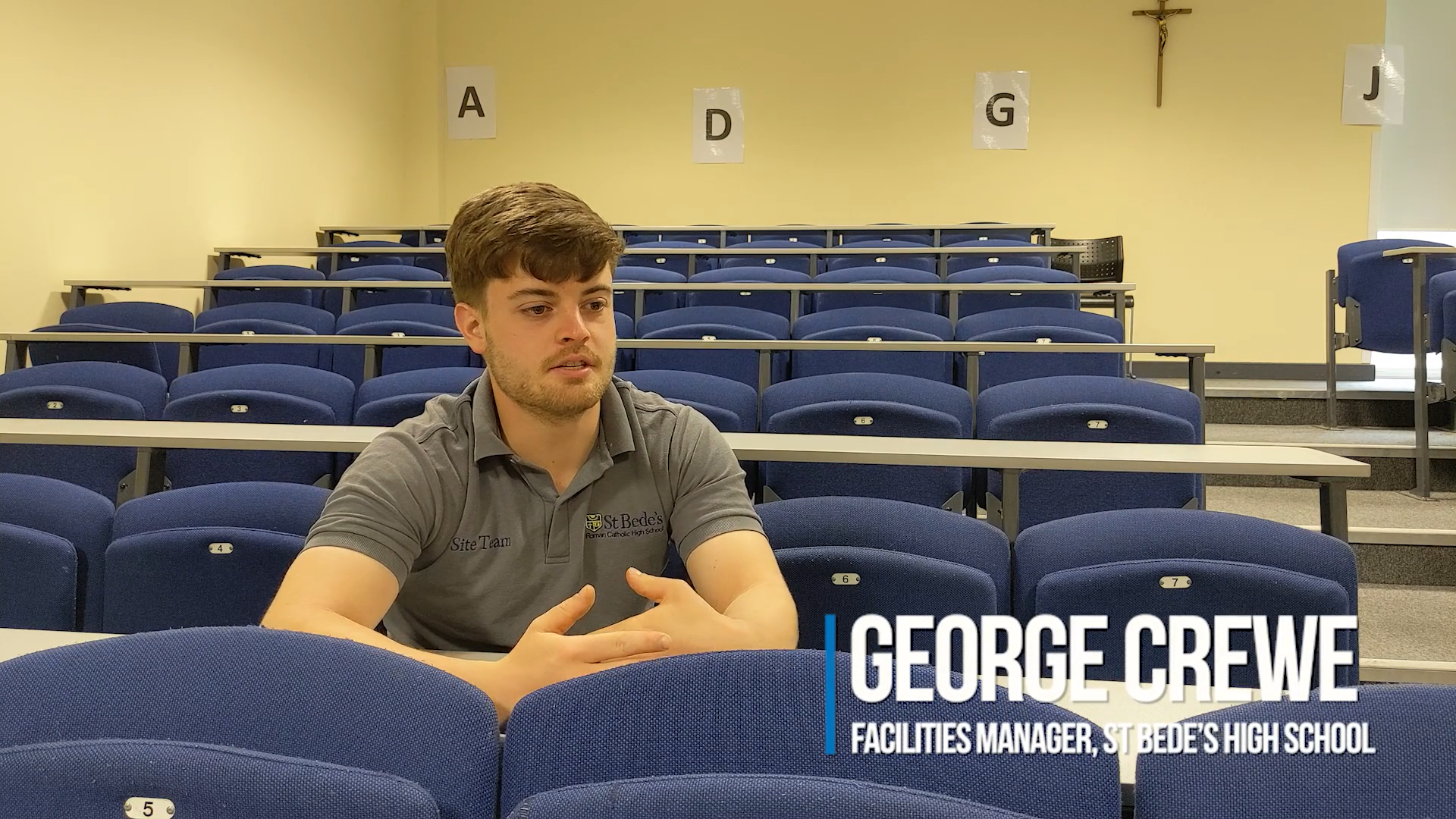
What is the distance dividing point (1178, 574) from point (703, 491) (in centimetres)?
75

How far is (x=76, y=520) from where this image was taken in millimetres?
1926

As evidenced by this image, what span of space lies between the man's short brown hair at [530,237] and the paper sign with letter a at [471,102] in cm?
855

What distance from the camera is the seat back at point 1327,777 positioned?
33.6 inches

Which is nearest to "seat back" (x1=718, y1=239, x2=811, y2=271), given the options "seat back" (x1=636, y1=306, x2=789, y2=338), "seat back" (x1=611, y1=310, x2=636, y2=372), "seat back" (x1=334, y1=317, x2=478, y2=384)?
"seat back" (x1=611, y1=310, x2=636, y2=372)

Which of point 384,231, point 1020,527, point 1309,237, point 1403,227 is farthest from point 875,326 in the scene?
point 1403,227

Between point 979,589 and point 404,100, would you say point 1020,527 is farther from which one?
point 404,100

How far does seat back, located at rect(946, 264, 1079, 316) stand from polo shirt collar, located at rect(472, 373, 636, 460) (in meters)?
3.71

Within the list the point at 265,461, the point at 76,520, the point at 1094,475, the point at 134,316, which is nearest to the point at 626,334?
the point at 265,461

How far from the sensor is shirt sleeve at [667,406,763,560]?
153 centimetres

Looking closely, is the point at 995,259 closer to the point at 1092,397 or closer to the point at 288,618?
the point at 1092,397

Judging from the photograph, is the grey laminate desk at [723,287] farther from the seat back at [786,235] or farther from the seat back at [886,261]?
the seat back at [786,235]

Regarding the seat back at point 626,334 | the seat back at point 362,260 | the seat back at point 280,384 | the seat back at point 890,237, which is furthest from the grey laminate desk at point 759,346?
the seat back at point 890,237

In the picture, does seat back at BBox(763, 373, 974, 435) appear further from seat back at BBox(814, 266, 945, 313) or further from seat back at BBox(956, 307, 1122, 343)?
seat back at BBox(814, 266, 945, 313)

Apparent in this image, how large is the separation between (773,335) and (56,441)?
2847 millimetres
